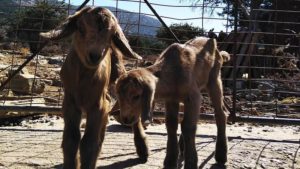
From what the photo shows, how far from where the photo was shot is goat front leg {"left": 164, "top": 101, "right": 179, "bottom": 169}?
556cm

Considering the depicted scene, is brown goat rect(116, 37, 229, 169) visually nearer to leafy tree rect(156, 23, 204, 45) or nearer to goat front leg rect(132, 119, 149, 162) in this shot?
goat front leg rect(132, 119, 149, 162)

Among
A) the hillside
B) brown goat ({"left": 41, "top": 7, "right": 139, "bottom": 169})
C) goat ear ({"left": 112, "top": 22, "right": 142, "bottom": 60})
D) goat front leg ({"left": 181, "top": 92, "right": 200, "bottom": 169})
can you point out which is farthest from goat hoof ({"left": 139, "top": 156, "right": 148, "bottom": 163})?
the hillside

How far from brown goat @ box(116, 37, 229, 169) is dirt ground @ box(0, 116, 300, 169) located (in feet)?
1.47

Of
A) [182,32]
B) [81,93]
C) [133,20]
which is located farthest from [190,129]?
[182,32]

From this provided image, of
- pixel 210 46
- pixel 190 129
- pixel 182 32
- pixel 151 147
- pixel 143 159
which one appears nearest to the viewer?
pixel 190 129

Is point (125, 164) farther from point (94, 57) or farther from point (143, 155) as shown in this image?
point (94, 57)

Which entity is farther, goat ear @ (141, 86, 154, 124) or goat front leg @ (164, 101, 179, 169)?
goat front leg @ (164, 101, 179, 169)

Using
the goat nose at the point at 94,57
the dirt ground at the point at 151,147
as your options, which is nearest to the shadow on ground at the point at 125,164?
the dirt ground at the point at 151,147

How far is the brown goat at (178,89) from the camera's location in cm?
456

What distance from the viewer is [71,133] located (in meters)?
4.55

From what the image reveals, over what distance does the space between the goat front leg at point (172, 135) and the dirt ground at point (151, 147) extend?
0.29 m

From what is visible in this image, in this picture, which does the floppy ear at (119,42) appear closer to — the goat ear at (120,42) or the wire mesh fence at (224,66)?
the goat ear at (120,42)

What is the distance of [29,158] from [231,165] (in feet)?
8.12

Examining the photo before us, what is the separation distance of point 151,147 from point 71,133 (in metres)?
2.41
